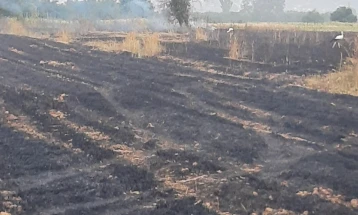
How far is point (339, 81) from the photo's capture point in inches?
516

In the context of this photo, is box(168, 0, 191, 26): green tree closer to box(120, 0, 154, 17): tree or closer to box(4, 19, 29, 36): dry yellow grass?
box(4, 19, 29, 36): dry yellow grass

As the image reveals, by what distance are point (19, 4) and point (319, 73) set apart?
22987 millimetres

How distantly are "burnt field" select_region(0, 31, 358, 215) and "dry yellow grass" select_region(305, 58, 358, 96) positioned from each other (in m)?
0.41

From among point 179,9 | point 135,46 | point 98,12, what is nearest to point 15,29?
point 179,9

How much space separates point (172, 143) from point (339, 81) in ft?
19.0

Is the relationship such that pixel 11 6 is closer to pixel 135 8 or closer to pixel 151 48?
pixel 135 8

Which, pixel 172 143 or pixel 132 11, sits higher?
pixel 132 11

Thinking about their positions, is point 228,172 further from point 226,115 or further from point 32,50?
point 32,50

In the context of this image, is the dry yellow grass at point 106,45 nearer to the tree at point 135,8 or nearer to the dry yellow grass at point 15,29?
the dry yellow grass at point 15,29

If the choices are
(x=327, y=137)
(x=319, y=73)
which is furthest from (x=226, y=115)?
(x=319, y=73)

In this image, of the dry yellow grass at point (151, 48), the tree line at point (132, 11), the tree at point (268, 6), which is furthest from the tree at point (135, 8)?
the dry yellow grass at point (151, 48)

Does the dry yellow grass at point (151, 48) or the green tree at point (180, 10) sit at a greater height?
the green tree at point (180, 10)

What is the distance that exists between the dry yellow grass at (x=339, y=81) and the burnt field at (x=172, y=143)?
0.41m

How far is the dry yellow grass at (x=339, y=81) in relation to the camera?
1252cm
